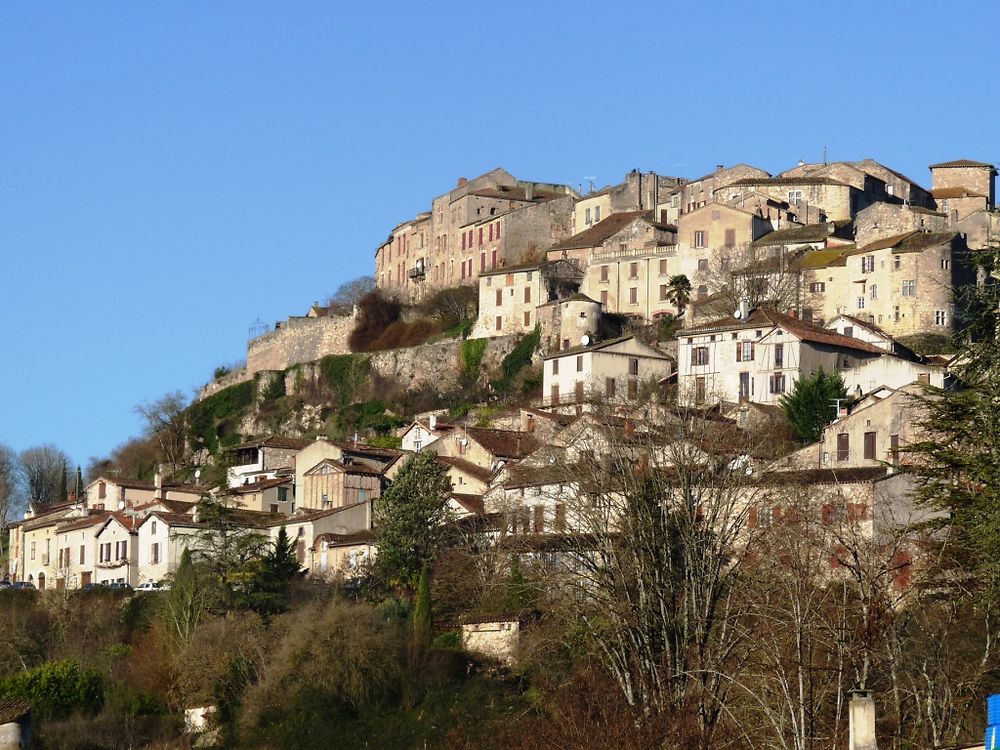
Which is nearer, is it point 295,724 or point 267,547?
point 295,724

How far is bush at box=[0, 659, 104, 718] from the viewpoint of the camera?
190ft

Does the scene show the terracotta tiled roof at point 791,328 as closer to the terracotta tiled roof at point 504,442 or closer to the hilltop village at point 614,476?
the hilltop village at point 614,476

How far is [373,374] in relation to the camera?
95.4m

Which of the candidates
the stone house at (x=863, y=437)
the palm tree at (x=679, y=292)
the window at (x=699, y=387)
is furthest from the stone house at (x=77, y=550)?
the stone house at (x=863, y=437)

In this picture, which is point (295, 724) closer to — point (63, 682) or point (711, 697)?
point (63, 682)

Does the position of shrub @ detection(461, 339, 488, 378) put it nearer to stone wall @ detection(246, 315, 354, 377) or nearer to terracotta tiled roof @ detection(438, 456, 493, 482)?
stone wall @ detection(246, 315, 354, 377)

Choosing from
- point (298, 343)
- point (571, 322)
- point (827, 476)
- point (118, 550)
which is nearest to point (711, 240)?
point (571, 322)

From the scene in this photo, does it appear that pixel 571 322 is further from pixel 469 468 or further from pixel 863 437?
pixel 863 437

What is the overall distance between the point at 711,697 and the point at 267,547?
31282 mm

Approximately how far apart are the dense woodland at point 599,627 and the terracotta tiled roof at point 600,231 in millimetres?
31785

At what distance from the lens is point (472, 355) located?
90.8 m

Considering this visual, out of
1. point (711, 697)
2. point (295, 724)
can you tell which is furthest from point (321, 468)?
point (711, 697)

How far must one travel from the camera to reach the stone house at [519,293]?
3563 inches

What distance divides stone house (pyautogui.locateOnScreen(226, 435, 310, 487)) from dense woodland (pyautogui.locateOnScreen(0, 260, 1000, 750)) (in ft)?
49.9
